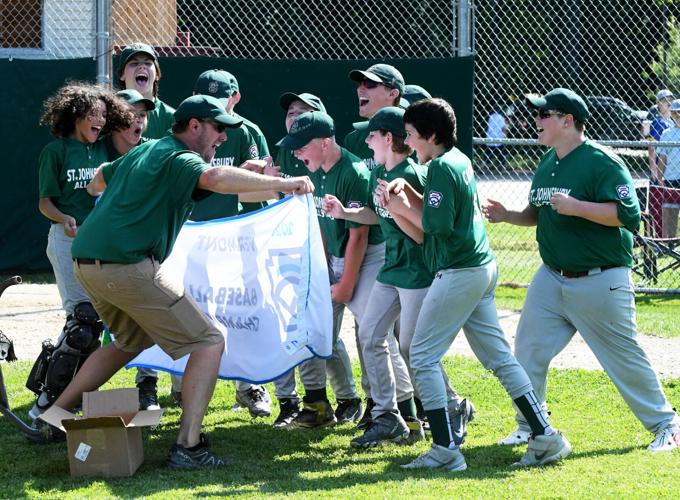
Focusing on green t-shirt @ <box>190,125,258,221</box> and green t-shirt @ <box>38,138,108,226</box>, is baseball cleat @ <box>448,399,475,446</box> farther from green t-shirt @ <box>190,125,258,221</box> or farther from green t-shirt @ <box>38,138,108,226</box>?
A: green t-shirt @ <box>38,138,108,226</box>

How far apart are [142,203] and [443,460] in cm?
194

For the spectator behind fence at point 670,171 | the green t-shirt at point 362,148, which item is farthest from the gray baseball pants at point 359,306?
the spectator behind fence at point 670,171

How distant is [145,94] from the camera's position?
726 cm

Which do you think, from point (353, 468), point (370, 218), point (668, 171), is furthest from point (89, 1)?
point (353, 468)

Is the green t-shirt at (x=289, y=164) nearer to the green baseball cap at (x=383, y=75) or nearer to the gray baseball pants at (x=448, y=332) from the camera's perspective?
the green baseball cap at (x=383, y=75)

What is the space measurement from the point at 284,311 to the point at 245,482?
1.05m

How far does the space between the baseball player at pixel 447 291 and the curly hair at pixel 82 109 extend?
2019 mm

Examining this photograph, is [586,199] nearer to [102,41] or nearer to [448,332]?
[448,332]

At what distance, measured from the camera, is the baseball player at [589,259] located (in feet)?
17.7

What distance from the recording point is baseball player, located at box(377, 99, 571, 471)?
520 centimetres

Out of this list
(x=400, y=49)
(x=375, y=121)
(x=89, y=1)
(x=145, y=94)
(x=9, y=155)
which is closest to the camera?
(x=375, y=121)

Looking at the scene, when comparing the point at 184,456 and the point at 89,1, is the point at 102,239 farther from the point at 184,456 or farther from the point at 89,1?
the point at 89,1

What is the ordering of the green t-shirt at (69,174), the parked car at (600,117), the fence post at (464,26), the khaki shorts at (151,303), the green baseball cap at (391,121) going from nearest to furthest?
the khaki shorts at (151,303)
the green baseball cap at (391,121)
the green t-shirt at (69,174)
the fence post at (464,26)
the parked car at (600,117)

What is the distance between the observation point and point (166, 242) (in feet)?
17.4
